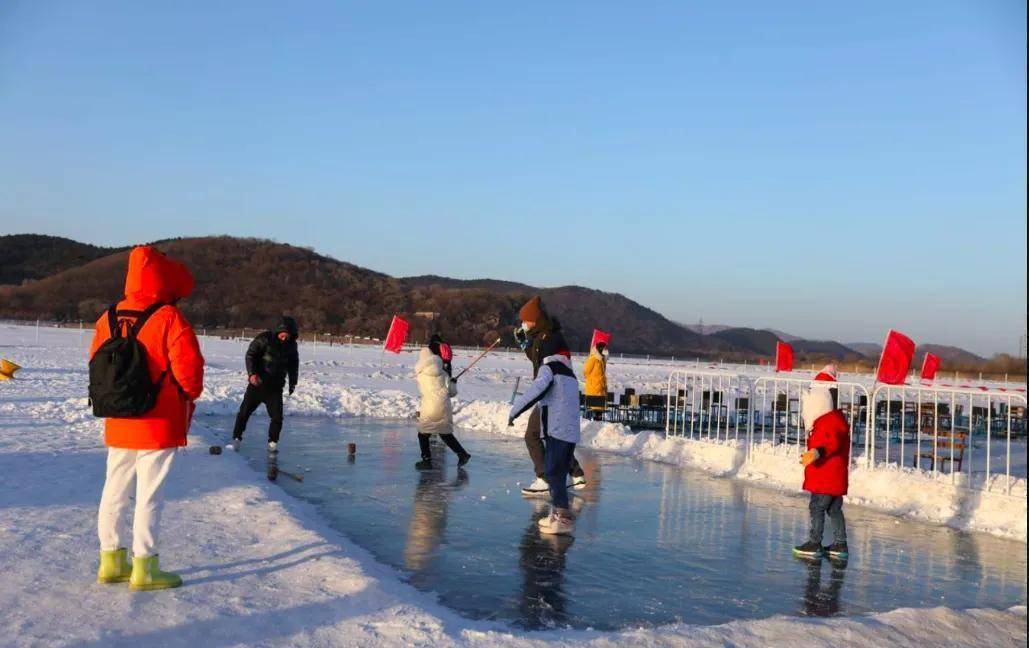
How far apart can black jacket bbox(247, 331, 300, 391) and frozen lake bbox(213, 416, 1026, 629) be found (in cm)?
102

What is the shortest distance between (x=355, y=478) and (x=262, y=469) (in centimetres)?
108

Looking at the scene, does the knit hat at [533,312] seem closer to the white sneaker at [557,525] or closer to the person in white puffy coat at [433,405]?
the white sneaker at [557,525]

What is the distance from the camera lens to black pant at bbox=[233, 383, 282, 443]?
11.5m

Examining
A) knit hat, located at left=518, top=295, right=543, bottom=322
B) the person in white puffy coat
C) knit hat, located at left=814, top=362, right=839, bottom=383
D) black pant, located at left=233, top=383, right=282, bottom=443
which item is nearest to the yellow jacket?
the person in white puffy coat

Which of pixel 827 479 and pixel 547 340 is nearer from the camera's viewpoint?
pixel 827 479

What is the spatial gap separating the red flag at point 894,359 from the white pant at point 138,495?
9989 millimetres

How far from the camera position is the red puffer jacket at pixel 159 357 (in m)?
5.18

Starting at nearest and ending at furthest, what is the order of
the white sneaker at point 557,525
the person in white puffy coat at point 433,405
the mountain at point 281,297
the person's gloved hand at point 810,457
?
the person's gloved hand at point 810,457
the white sneaker at point 557,525
the person in white puffy coat at point 433,405
the mountain at point 281,297

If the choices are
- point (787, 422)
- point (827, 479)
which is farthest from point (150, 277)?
point (787, 422)

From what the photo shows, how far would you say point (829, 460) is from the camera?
7.69 metres

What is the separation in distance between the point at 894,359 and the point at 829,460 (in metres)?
5.56

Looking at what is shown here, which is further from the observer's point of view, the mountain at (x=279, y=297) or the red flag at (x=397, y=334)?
the mountain at (x=279, y=297)

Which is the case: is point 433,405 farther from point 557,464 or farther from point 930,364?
point 930,364

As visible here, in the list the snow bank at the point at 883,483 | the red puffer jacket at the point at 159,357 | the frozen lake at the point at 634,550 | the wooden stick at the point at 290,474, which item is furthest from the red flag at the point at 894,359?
the red puffer jacket at the point at 159,357
